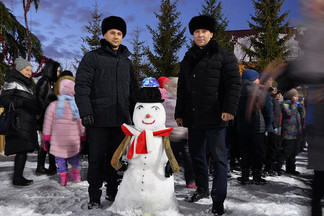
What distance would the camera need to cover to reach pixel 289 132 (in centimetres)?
551

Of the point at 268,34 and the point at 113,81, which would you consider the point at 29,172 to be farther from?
the point at 268,34

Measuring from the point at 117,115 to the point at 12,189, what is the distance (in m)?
2.20

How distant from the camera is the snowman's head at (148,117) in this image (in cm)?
306

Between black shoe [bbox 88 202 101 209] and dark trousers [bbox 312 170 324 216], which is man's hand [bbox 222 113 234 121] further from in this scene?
black shoe [bbox 88 202 101 209]

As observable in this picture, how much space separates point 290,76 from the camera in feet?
5.41

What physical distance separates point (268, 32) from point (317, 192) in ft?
69.1

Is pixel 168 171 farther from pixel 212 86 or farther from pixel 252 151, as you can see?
pixel 252 151

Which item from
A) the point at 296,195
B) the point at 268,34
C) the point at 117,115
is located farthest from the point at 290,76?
the point at 268,34

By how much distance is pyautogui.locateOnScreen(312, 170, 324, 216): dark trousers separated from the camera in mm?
1713

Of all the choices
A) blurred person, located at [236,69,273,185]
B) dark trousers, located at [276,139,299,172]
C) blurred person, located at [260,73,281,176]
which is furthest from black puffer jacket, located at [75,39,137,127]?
dark trousers, located at [276,139,299,172]

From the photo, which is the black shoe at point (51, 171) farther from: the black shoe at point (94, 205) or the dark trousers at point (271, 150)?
the dark trousers at point (271, 150)

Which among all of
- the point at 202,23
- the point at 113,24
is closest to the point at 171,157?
the point at 202,23

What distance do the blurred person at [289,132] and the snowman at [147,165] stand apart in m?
3.29

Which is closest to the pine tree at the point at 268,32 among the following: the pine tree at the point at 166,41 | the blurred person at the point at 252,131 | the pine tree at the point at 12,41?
the pine tree at the point at 166,41
